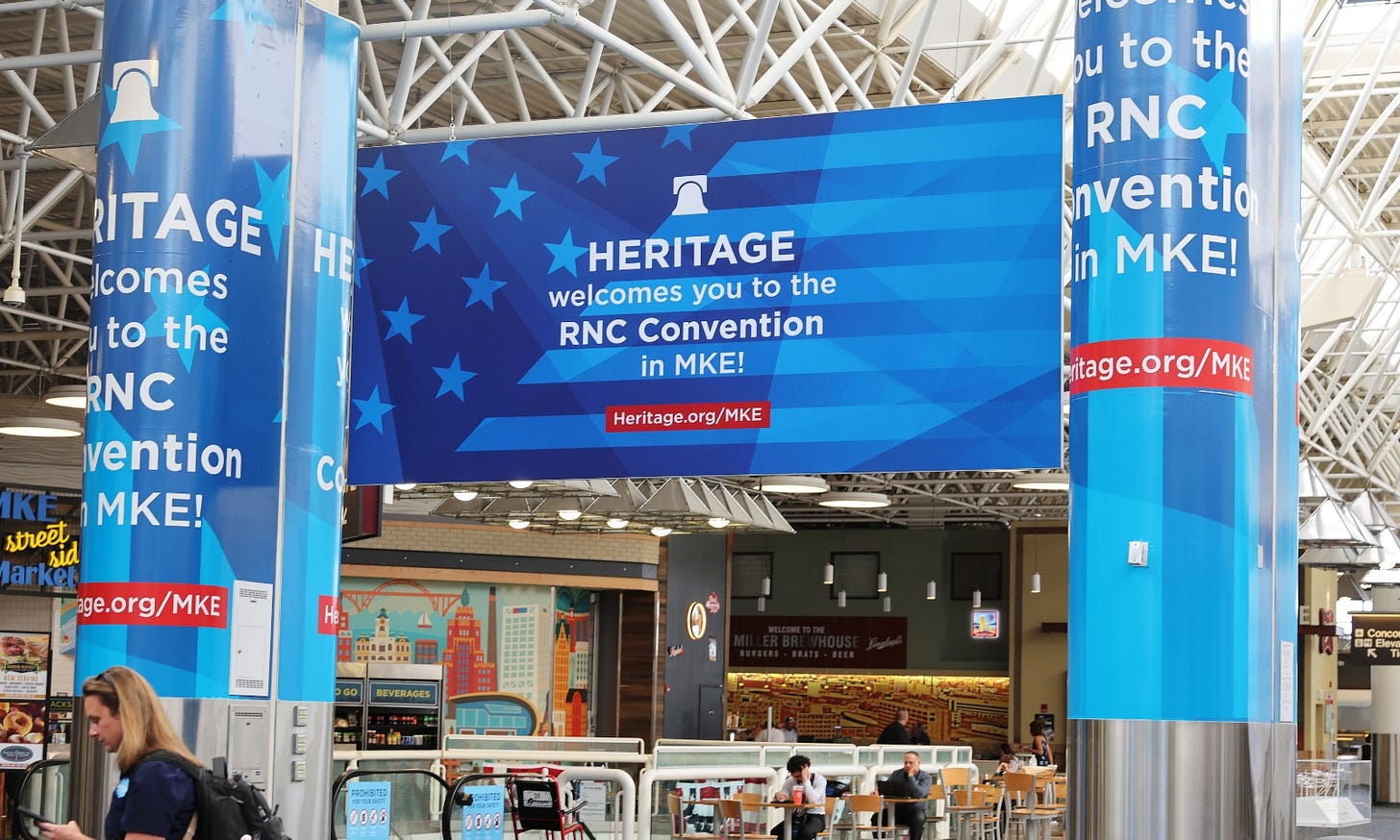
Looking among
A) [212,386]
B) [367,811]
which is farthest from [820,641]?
[212,386]

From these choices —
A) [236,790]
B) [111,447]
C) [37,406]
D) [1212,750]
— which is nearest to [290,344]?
[111,447]

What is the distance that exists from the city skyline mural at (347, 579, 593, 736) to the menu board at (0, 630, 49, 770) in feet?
27.7

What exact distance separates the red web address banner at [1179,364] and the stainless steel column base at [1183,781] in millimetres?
1356

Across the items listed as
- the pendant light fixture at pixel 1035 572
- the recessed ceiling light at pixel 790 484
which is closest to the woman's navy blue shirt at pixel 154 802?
the recessed ceiling light at pixel 790 484

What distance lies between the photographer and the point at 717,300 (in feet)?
29.3

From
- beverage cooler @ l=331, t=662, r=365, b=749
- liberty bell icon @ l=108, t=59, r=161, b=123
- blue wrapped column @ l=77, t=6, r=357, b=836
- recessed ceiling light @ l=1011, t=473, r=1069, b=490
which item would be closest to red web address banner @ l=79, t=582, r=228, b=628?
blue wrapped column @ l=77, t=6, r=357, b=836

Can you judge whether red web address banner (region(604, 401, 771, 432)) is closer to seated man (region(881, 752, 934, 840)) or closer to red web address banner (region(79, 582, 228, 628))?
red web address banner (region(79, 582, 228, 628))

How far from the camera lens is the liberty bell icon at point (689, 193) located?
913 cm

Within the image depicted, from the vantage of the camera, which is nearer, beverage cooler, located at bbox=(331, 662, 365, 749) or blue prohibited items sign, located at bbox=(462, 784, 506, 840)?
blue prohibited items sign, located at bbox=(462, 784, 506, 840)

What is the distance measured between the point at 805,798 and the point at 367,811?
4.82 metres

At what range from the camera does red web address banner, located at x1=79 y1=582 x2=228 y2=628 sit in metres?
6.96

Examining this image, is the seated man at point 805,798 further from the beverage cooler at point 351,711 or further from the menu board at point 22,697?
the beverage cooler at point 351,711

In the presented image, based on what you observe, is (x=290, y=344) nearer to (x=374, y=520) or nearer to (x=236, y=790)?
(x=236, y=790)

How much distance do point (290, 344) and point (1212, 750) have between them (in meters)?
4.13
